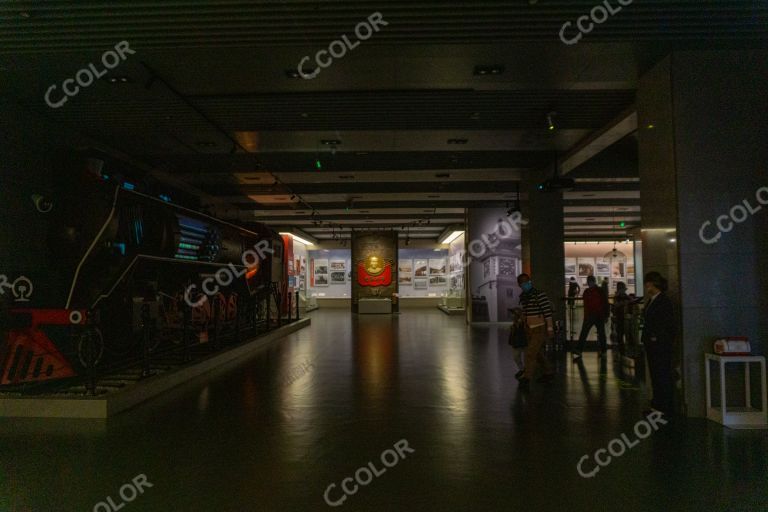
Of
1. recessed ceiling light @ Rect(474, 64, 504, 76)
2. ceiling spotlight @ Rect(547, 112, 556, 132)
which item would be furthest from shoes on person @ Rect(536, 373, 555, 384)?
recessed ceiling light @ Rect(474, 64, 504, 76)

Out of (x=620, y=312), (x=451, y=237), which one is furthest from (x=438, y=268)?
(x=620, y=312)

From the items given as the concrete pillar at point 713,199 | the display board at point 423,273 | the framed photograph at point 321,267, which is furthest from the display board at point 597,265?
the concrete pillar at point 713,199

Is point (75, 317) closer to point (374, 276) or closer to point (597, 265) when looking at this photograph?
point (374, 276)

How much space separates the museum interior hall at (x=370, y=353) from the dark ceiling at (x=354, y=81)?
0.05m

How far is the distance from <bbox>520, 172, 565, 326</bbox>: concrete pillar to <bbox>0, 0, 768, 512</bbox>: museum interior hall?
171 cm

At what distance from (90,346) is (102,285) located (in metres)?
1.13

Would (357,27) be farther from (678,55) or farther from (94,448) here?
(94,448)

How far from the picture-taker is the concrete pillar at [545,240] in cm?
1164

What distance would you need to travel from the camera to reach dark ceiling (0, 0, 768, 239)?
4.96 metres

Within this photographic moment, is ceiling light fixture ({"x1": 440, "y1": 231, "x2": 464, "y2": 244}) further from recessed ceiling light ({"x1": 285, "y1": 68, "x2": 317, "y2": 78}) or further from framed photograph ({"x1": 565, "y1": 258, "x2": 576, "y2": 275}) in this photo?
recessed ceiling light ({"x1": 285, "y1": 68, "x2": 317, "y2": 78})

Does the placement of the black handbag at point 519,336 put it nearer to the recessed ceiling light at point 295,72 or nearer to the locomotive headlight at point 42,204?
the recessed ceiling light at point 295,72

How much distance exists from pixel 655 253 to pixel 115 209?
6721mm

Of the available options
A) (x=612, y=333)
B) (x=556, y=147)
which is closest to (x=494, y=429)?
(x=556, y=147)

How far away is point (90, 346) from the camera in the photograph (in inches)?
221
